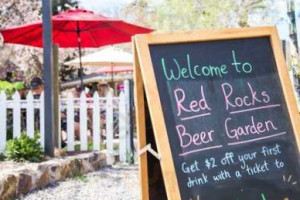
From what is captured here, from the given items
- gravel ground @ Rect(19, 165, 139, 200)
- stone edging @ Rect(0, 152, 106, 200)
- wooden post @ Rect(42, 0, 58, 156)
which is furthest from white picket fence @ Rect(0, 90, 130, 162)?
gravel ground @ Rect(19, 165, 139, 200)

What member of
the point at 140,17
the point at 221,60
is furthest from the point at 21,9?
the point at 221,60

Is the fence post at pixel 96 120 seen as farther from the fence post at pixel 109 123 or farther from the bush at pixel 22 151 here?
the bush at pixel 22 151

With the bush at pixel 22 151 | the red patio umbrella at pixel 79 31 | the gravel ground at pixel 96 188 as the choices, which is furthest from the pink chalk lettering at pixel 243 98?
the red patio umbrella at pixel 79 31

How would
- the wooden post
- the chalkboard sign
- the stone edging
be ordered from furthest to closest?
the wooden post → the stone edging → the chalkboard sign

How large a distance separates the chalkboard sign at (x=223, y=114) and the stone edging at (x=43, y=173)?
2.43m

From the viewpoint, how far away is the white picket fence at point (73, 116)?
263 inches

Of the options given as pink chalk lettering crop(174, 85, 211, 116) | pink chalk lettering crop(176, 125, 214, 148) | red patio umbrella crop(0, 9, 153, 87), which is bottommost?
pink chalk lettering crop(176, 125, 214, 148)

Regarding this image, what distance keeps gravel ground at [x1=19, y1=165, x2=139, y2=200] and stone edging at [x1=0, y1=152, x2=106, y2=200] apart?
0.26 ft

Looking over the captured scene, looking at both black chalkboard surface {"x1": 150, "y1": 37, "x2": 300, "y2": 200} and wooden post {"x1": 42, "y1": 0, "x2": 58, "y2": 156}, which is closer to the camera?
black chalkboard surface {"x1": 150, "y1": 37, "x2": 300, "y2": 200}

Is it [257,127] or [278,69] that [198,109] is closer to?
[257,127]

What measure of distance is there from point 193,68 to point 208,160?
0.51 m

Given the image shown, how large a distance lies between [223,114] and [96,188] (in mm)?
3028

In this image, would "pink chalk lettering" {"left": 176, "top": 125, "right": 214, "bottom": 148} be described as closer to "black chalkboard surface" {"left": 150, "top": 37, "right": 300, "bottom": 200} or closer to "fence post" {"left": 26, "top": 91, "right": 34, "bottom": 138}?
"black chalkboard surface" {"left": 150, "top": 37, "right": 300, "bottom": 200}

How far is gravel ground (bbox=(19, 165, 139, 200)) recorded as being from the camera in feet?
16.3
